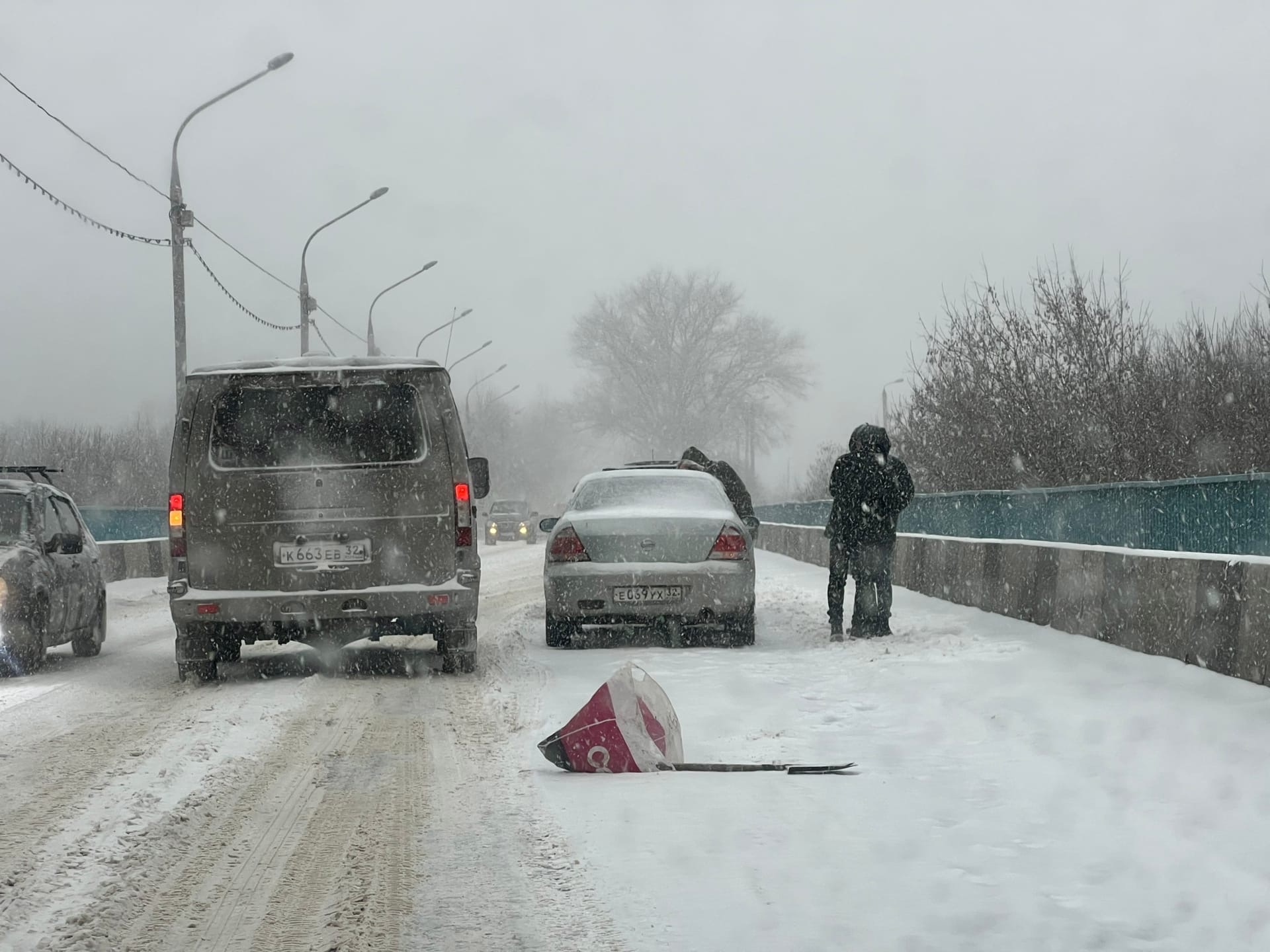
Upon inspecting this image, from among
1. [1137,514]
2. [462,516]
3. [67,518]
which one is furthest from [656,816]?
[1137,514]

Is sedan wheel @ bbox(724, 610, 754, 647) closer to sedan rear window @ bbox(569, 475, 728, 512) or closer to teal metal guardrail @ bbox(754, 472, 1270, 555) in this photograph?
sedan rear window @ bbox(569, 475, 728, 512)

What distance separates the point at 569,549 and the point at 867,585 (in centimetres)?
253

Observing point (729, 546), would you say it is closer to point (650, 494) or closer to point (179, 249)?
point (650, 494)

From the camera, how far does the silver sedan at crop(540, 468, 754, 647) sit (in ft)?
36.0

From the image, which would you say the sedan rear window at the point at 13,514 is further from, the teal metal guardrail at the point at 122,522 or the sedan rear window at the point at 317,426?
the teal metal guardrail at the point at 122,522

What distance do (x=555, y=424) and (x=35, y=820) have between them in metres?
116

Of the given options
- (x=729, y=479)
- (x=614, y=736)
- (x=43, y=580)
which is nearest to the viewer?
(x=614, y=736)

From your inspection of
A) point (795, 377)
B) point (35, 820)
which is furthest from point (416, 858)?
point (795, 377)

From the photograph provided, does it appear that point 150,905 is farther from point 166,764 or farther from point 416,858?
point 166,764

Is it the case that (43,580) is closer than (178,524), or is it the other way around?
(178,524)

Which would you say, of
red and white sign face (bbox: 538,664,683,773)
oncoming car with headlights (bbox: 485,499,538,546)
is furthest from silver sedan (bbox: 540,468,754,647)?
oncoming car with headlights (bbox: 485,499,538,546)

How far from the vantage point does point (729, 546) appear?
11164 millimetres

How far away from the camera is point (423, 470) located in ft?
30.1

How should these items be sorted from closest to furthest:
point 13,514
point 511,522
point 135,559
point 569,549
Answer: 1. point 13,514
2. point 569,549
3. point 135,559
4. point 511,522
